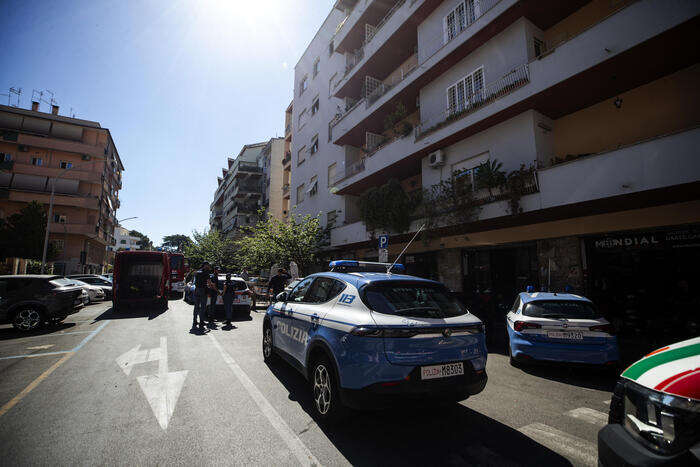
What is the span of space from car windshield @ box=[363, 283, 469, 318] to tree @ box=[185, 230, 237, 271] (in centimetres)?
4115

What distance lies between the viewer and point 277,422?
351cm

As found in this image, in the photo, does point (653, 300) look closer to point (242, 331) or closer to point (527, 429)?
point (527, 429)

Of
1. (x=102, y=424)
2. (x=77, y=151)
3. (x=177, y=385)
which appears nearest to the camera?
(x=102, y=424)

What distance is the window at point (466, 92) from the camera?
12273mm

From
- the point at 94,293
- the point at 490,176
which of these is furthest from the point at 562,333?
the point at 94,293

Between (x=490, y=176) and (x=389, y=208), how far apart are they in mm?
4463

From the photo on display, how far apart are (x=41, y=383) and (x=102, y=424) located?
7.25ft

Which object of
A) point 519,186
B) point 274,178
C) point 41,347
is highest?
point 274,178

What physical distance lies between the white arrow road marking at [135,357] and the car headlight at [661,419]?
628 cm

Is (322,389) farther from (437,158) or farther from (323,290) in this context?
(437,158)

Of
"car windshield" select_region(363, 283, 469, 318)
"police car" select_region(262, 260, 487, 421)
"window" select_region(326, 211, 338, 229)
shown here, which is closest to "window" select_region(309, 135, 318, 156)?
"window" select_region(326, 211, 338, 229)

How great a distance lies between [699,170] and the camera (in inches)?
256

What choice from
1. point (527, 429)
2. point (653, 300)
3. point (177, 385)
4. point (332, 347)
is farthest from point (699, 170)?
point (177, 385)

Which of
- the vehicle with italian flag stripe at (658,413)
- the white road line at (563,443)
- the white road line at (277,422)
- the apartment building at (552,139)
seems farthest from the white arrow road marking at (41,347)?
the apartment building at (552,139)
